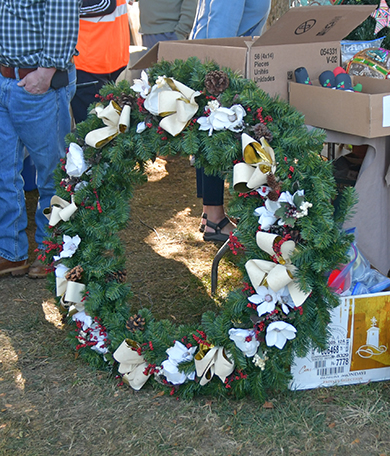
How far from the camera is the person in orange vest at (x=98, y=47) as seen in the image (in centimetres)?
365

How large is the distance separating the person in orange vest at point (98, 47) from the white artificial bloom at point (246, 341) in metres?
2.39

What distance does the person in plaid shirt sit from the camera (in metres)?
2.37

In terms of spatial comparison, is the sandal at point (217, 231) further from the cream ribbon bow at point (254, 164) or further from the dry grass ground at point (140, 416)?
the cream ribbon bow at point (254, 164)

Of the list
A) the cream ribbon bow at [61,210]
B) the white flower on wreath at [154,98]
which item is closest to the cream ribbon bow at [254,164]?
the white flower on wreath at [154,98]

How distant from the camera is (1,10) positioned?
2361 millimetres

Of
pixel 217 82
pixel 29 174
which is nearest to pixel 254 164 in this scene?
pixel 217 82

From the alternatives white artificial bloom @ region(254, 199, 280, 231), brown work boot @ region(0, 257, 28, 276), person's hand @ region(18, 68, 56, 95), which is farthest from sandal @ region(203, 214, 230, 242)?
white artificial bloom @ region(254, 199, 280, 231)

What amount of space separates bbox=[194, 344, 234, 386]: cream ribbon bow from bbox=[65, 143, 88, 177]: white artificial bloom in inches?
34.1

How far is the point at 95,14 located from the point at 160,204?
1493 millimetres

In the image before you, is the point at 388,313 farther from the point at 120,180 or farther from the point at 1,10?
the point at 1,10

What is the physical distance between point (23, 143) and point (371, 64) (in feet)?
6.13

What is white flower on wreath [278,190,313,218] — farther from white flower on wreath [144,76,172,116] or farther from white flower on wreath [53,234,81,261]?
white flower on wreath [53,234,81,261]

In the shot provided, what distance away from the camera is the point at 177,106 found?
1.86 m

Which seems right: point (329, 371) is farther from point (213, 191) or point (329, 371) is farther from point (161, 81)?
point (213, 191)
